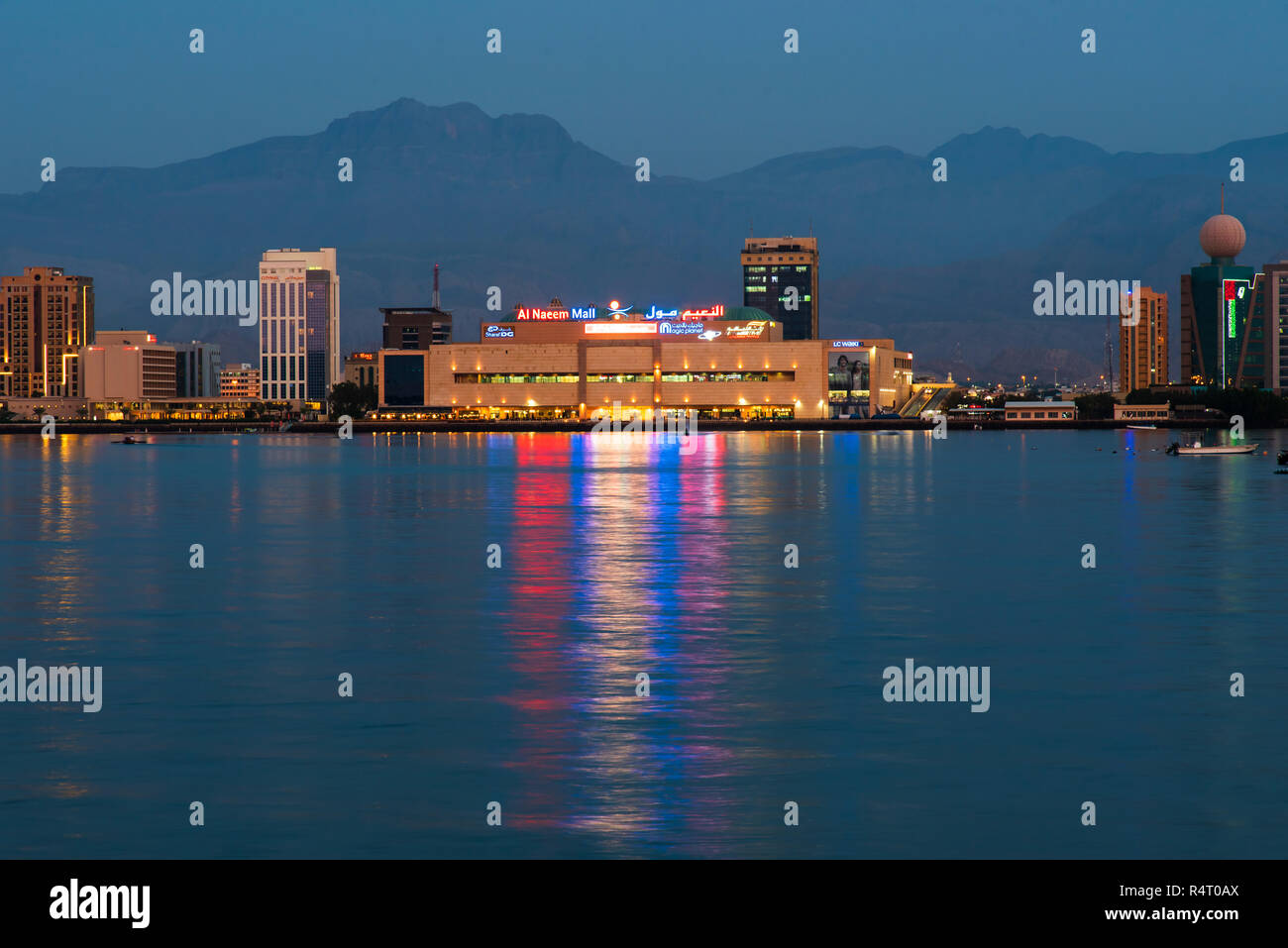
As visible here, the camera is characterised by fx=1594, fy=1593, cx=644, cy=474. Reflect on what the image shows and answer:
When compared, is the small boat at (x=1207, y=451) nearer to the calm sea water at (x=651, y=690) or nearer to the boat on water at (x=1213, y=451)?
the boat on water at (x=1213, y=451)

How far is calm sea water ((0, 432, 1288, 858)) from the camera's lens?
→ 19.9 metres

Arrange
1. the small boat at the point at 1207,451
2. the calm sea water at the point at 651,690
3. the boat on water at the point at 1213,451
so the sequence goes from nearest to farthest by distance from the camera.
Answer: the calm sea water at the point at 651,690
the boat on water at the point at 1213,451
the small boat at the point at 1207,451

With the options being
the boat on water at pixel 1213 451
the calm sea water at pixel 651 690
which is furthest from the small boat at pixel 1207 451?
the calm sea water at pixel 651 690

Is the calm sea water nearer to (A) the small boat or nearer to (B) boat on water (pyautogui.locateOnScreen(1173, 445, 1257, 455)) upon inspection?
(B) boat on water (pyautogui.locateOnScreen(1173, 445, 1257, 455))

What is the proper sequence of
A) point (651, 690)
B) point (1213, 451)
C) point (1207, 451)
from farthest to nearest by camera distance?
point (1207, 451), point (1213, 451), point (651, 690)

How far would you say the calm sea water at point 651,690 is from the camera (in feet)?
65.2

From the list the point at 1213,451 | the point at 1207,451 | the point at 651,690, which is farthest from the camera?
the point at 1207,451

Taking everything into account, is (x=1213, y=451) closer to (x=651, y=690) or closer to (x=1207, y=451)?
(x=1207, y=451)

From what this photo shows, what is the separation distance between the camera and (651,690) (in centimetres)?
2880

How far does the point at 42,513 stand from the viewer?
264 feet

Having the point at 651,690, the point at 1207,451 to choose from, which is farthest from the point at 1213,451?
the point at 651,690

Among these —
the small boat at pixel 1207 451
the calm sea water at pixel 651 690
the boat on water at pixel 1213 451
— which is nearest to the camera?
the calm sea water at pixel 651 690

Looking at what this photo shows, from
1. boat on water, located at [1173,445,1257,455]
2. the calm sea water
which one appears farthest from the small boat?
the calm sea water
